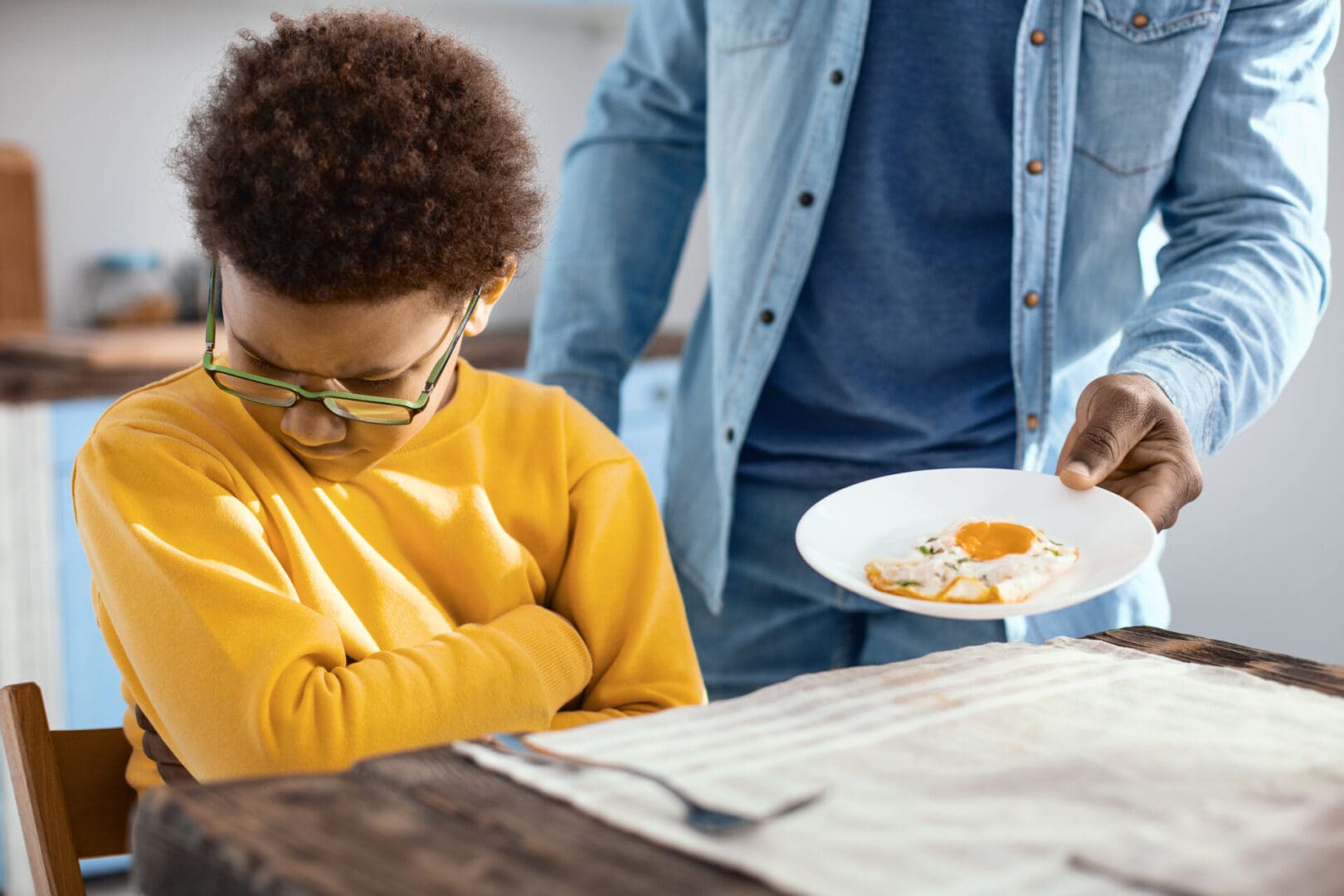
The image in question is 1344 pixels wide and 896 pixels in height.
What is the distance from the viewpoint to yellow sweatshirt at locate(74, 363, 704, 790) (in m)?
0.78

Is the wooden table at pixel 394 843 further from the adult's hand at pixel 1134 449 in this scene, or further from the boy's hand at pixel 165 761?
the adult's hand at pixel 1134 449

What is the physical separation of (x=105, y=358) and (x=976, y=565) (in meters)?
2.02

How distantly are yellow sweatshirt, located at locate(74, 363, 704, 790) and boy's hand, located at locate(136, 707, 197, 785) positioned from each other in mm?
40

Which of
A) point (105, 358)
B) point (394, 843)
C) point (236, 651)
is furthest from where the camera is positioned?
point (105, 358)

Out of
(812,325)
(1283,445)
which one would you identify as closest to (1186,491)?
(812,325)

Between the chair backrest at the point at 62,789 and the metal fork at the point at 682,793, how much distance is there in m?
0.47

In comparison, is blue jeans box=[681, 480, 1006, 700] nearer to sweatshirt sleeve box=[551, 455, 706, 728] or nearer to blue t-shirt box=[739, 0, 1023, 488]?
blue t-shirt box=[739, 0, 1023, 488]

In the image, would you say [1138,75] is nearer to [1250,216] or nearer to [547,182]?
[1250,216]

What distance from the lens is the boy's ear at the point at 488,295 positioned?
958mm

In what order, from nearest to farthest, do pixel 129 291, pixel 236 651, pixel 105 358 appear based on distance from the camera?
pixel 236 651 < pixel 105 358 < pixel 129 291

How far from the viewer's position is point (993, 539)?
34.4 inches

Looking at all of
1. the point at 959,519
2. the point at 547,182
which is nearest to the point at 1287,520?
the point at 959,519

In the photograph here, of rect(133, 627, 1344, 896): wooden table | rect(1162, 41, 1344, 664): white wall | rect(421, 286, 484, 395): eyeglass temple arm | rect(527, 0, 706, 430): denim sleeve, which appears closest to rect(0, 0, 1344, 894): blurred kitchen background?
rect(1162, 41, 1344, 664): white wall

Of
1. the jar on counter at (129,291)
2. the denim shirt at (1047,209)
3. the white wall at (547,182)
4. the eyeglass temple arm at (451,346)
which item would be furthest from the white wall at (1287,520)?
the jar on counter at (129,291)
